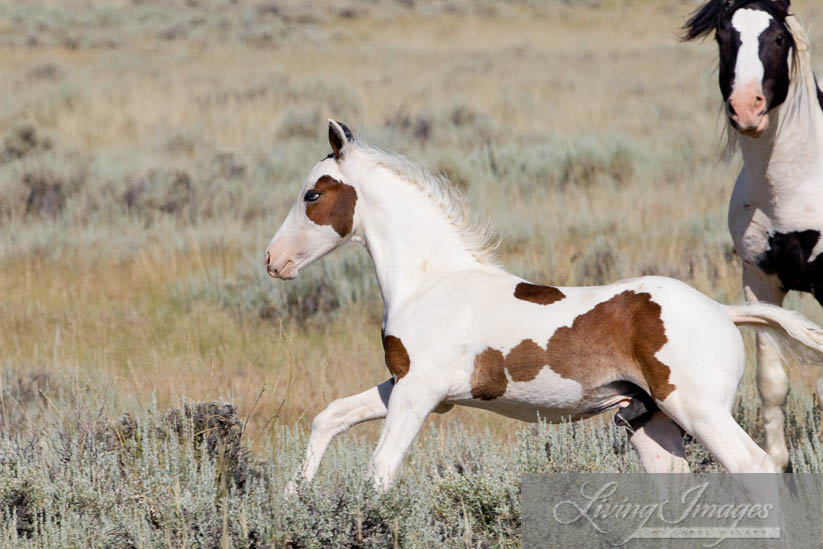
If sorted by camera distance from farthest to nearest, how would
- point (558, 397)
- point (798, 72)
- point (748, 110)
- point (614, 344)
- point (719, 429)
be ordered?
point (798, 72)
point (748, 110)
point (558, 397)
point (614, 344)
point (719, 429)

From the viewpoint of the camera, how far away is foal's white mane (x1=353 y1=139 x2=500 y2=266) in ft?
14.8

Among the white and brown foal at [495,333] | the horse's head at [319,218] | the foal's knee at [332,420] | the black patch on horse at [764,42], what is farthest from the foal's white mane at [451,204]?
the black patch on horse at [764,42]

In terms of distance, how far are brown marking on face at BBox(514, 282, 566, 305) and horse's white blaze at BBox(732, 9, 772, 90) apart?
1.21 metres

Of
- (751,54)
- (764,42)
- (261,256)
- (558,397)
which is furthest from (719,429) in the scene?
(261,256)

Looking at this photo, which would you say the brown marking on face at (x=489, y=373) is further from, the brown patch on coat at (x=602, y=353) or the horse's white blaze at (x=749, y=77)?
the horse's white blaze at (x=749, y=77)

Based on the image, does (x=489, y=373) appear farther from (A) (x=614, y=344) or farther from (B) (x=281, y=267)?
(B) (x=281, y=267)

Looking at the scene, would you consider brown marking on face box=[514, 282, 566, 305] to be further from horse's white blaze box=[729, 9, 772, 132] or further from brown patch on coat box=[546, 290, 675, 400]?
horse's white blaze box=[729, 9, 772, 132]

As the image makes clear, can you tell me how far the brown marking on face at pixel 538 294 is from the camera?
4117 millimetres

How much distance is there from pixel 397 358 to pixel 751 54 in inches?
80.6

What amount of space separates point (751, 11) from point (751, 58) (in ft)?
1.05

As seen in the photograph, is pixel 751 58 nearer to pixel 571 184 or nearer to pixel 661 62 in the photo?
pixel 571 184

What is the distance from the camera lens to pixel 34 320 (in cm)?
810

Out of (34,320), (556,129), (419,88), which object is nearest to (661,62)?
(419,88)

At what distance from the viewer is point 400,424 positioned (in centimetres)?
400
